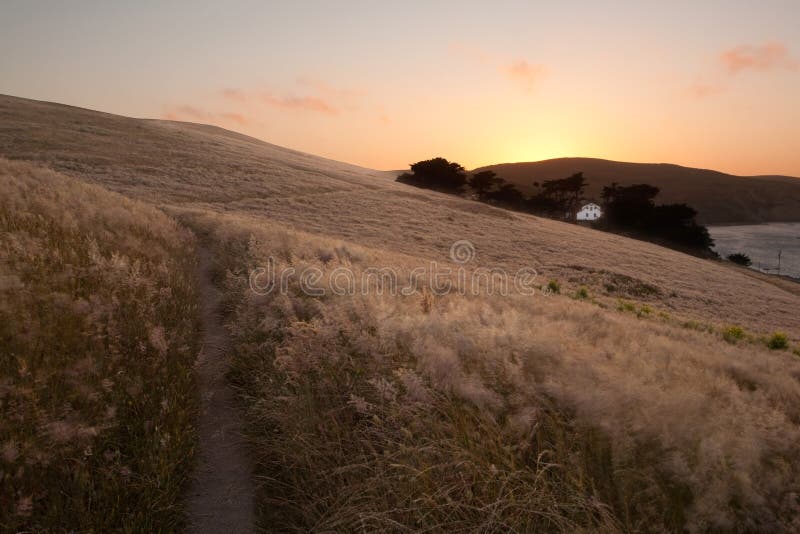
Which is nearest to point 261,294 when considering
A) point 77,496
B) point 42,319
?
point 42,319

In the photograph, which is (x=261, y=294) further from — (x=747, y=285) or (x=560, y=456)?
(x=747, y=285)

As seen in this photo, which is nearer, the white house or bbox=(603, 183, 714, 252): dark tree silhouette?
bbox=(603, 183, 714, 252): dark tree silhouette

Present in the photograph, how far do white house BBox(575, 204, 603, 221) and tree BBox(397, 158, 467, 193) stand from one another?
23733 mm

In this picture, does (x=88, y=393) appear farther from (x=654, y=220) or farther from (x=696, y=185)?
(x=696, y=185)

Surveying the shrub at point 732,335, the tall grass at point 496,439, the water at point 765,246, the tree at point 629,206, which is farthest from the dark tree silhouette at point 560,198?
the tall grass at point 496,439

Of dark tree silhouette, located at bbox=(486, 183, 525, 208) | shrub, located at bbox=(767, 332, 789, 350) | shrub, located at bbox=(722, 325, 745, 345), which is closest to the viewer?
shrub, located at bbox=(722, 325, 745, 345)

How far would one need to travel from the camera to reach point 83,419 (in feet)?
11.3

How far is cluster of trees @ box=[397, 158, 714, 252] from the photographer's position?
70000 mm

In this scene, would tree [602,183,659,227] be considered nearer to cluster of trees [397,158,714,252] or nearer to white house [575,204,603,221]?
cluster of trees [397,158,714,252]

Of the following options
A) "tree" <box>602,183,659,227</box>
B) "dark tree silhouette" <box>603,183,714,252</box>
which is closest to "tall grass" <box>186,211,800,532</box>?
"dark tree silhouette" <box>603,183,714,252</box>

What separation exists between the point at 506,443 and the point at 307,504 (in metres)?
1.62

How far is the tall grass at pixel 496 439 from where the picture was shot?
270cm

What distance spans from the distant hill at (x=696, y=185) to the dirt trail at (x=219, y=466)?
379 ft

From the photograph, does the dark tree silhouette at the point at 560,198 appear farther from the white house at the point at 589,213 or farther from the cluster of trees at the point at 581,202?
the white house at the point at 589,213
